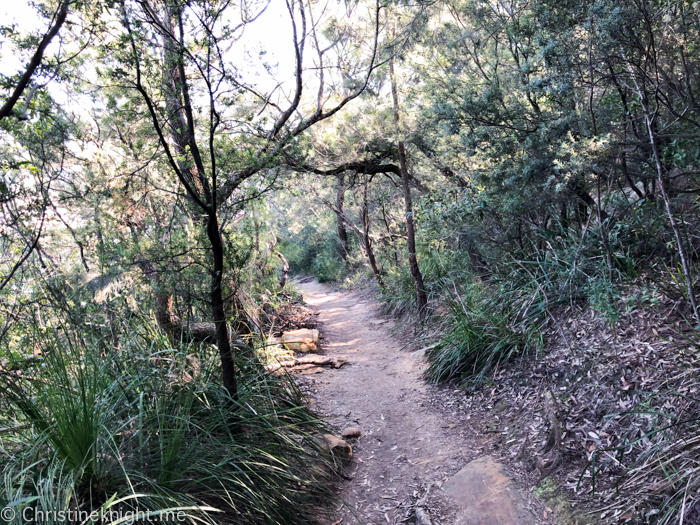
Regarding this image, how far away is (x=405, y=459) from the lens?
405 cm

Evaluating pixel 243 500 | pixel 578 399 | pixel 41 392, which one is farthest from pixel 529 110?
pixel 41 392

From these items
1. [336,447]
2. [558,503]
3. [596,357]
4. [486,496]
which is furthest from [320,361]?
[558,503]

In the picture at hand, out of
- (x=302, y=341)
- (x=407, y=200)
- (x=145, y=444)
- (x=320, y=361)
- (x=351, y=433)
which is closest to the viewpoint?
(x=145, y=444)

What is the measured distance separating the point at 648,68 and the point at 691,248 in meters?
1.66

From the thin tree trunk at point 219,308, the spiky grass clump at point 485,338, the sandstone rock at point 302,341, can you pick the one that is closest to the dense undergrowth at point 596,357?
the spiky grass clump at point 485,338

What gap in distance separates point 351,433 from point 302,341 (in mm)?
3301

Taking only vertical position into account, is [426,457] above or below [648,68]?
→ below

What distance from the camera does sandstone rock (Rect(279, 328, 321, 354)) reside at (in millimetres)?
7566

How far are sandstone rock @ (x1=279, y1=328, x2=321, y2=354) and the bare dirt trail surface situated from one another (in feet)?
2.85

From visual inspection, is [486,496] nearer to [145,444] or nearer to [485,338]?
[485,338]

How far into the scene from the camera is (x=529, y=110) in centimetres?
570

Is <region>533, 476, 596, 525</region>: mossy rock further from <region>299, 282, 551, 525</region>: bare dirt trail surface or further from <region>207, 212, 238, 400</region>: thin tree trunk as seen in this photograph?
<region>207, 212, 238, 400</region>: thin tree trunk

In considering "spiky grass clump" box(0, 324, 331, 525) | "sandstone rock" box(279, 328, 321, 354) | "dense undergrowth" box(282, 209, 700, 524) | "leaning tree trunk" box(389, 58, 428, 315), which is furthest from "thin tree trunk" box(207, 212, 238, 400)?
"leaning tree trunk" box(389, 58, 428, 315)

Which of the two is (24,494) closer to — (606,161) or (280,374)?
(280,374)
